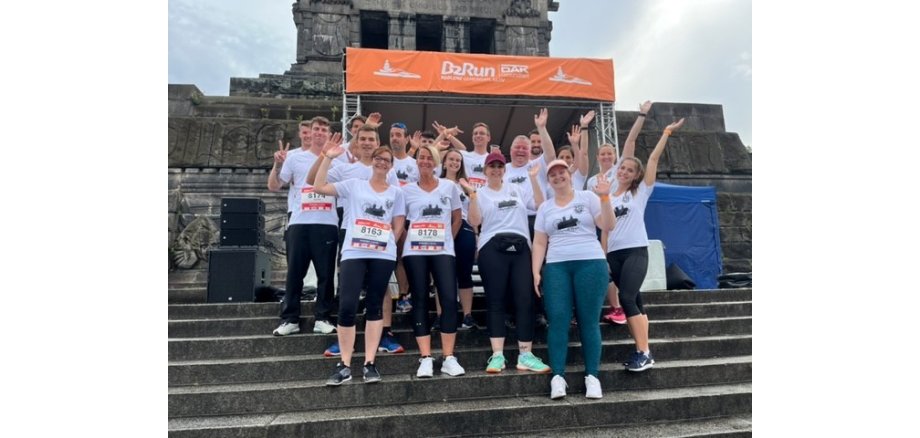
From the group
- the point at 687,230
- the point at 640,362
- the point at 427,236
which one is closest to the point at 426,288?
the point at 427,236

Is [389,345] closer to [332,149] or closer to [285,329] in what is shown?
[285,329]

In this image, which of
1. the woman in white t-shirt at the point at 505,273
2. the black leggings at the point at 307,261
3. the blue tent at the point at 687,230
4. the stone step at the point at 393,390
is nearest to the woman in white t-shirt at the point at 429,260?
the stone step at the point at 393,390

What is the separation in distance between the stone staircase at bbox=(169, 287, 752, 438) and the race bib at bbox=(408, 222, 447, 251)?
0.98m

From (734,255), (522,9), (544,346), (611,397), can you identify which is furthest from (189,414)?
(522,9)

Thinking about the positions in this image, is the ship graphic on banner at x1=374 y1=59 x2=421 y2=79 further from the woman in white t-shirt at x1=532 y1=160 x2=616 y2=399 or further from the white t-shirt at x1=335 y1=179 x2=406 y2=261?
the woman in white t-shirt at x1=532 y1=160 x2=616 y2=399

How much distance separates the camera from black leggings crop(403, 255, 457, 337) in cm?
409

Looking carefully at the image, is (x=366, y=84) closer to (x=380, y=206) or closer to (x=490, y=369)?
(x=380, y=206)

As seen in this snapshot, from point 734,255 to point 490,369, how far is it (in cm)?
1022

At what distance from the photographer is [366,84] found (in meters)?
9.55

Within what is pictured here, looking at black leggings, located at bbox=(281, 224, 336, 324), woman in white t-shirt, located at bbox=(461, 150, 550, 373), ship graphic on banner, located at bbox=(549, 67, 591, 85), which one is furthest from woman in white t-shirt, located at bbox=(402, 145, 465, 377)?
ship graphic on banner, located at bbox=(549, 67, 591, 85)

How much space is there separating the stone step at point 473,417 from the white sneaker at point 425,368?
0.75 feet

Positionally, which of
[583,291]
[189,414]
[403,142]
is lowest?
[189,414]

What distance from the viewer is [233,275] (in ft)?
19.4

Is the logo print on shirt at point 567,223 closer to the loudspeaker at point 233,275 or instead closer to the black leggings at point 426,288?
the black leggings at point 426,288
